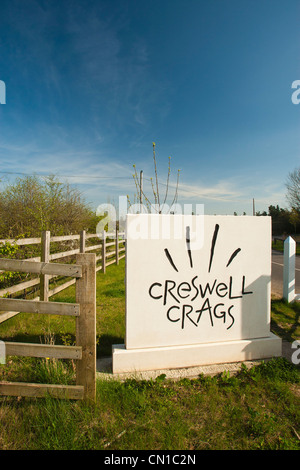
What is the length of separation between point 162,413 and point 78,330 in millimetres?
992

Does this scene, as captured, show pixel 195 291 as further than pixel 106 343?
No

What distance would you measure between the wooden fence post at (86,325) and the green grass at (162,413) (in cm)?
21

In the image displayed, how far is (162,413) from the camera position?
6.68 ft

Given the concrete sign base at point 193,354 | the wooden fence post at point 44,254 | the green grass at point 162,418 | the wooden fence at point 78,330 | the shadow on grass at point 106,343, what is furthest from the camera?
the wooden fence post at point 44,254

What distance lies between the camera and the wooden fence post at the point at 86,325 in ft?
6.88

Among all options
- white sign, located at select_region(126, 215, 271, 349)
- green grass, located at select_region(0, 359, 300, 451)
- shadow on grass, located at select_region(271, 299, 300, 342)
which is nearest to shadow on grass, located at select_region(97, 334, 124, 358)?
white sign, located at select_region(126, 215, 271, 349)

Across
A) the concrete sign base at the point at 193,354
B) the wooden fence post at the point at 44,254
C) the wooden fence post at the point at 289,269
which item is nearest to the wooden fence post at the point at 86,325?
the concrete sign base at the point at 193,354

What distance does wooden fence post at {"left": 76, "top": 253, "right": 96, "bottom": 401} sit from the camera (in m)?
2.10

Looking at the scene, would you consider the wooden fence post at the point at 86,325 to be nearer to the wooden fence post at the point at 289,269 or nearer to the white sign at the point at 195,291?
the white sign at the point at 195,291

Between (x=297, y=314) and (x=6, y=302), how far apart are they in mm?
4893

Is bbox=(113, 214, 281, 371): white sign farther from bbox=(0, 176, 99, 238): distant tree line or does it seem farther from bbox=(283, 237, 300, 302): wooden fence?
bbox=(0, 176, 99, 238): distant tree line

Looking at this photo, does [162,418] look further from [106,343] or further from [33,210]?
[33,210]

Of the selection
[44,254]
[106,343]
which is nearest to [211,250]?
[106,343]
